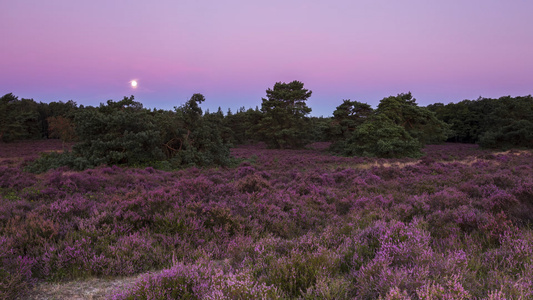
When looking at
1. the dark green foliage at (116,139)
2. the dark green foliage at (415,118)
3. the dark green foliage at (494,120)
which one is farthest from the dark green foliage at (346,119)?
the dark green foliage at (116,139)

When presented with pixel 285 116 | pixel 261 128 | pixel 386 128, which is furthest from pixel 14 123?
pixel 386 128

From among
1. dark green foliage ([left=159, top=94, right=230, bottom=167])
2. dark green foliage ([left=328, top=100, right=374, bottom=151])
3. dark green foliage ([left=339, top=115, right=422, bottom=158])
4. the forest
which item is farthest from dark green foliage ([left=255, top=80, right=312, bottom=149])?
the forest

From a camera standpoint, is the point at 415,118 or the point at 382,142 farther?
the point at 415,118

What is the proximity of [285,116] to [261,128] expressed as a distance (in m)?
4.89

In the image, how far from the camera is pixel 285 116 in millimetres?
39531

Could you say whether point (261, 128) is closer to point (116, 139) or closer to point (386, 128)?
point (386, 128)

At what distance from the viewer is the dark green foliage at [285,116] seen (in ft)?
129

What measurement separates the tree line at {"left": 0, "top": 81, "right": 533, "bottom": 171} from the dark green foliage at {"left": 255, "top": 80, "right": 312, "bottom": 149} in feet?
0.52

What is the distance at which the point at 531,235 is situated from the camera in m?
3.71

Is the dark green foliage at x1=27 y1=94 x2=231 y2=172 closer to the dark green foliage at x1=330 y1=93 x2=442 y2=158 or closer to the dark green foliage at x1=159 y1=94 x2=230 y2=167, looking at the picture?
the dark green foliage at x1=159 y1=94 x2=230 y2=167

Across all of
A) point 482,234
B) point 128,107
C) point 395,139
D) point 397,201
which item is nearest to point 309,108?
point 395,139

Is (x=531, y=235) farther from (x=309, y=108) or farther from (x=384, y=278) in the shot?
(x=309, y=108)

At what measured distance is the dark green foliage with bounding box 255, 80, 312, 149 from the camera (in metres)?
39.3

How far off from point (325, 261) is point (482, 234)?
10.5 feet
